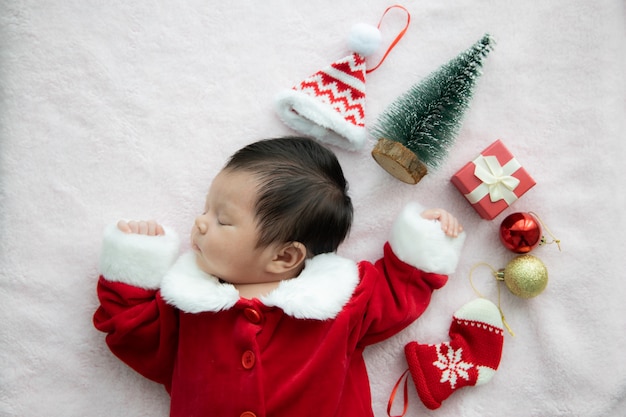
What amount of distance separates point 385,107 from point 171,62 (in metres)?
0.50

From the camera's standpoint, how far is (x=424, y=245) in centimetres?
124

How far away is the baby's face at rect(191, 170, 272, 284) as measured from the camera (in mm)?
1137

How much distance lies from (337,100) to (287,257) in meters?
0.37

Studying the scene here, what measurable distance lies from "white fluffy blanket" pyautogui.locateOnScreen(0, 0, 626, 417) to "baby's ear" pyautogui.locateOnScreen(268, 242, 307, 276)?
0.20m

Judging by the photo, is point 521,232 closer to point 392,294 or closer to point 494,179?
point 494,179

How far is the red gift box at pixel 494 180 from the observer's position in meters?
1.29

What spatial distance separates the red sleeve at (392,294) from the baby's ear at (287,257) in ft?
0.49

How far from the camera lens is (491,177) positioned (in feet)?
4.22

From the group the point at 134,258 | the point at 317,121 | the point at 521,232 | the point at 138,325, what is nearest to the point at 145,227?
the point at 134,258

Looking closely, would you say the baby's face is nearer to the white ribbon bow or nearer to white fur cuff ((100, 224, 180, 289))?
white fur cuff ((100, 224, 180, 289))

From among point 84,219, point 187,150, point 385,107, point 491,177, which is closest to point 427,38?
point 385,107

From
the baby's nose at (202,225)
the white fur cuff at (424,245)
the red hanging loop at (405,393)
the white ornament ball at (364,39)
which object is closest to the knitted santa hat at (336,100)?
the white ornament ball at (364,39)

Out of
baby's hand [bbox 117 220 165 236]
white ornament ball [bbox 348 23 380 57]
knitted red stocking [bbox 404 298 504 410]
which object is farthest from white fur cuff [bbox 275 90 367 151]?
knitted red stocking [bbox 404 298 504 410]

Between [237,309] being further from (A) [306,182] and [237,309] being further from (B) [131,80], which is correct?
(B) [131,80]
